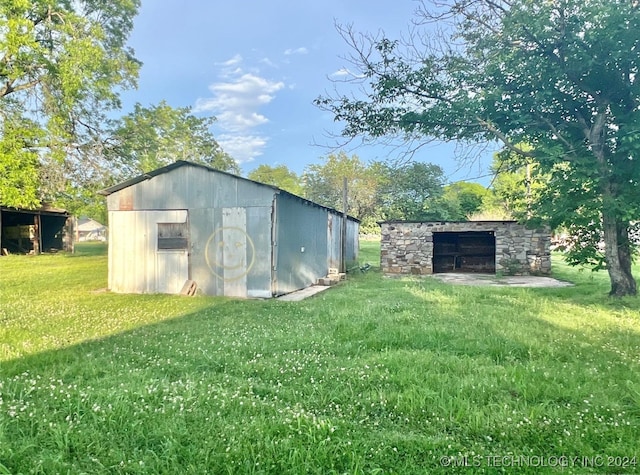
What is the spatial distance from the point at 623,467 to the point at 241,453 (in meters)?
2.18

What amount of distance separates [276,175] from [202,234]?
35.5 m

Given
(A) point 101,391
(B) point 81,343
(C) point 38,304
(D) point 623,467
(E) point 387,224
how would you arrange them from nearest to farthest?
(D) point 623,467, (A) point 101,391, (B) point 81,343, (C) point 38,304, (E) point 387,224

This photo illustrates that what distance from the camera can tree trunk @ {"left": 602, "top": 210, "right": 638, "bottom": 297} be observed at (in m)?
7.59

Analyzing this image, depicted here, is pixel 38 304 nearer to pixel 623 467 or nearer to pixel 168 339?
pixel 168 339

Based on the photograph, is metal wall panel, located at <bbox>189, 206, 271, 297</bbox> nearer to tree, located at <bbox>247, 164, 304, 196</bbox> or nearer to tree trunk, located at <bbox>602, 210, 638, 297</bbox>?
tree trunk, located at <bbox>602, 210, 638, 297</bbox>

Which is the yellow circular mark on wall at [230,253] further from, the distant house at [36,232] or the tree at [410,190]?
the tree at [410,190]

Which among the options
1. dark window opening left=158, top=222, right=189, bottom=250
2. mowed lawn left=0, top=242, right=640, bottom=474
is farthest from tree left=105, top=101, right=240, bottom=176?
mowed lawn left=0, top=242, right=640, bottom=474

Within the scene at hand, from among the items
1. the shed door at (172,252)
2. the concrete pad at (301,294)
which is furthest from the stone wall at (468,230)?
the shed door at (172,252)

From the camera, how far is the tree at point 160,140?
17.6 metres

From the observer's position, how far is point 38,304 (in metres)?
7.36

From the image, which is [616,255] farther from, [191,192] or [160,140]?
[160,140]

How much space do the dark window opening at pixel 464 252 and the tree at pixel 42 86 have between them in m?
15.9

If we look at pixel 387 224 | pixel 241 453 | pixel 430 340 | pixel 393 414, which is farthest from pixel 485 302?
pixel 387 224

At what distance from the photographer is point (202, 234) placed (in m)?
9.24
